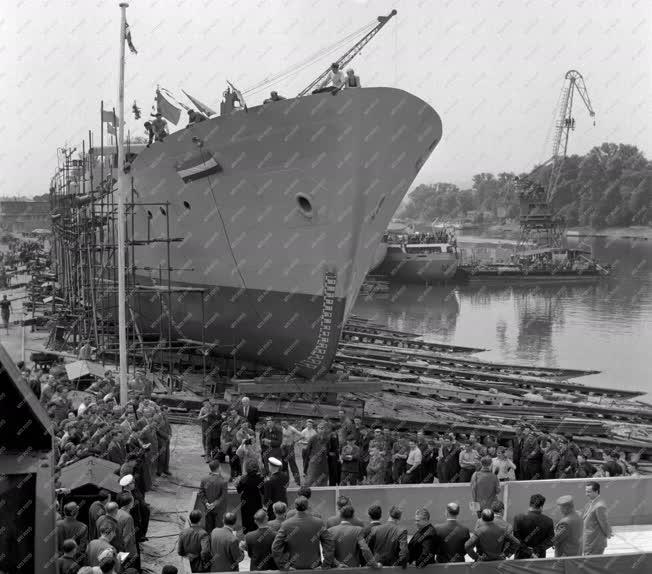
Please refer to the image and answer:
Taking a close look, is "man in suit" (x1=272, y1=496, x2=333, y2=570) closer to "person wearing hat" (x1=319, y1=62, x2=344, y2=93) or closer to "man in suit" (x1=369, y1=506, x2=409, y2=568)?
"man in suit" (x1=369, y1=506, x2=409, y2=568)

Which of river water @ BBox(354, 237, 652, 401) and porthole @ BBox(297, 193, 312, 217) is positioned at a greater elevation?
porthole @ BBox(297, 193, 312, 217)

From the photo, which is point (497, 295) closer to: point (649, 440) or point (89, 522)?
point (649, 440)

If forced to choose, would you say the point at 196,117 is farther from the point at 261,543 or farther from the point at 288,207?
the point at 261,543

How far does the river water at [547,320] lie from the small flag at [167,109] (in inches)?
683

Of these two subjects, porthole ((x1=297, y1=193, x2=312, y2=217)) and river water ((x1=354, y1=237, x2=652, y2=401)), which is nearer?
porthole ((x1=297, y1=193, x2=312, y2=217))

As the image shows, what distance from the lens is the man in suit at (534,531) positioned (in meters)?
6.76

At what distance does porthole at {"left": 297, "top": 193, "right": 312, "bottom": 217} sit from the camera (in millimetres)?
16312

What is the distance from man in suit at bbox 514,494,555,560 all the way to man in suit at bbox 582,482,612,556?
0.38m

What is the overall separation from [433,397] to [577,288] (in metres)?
45.9

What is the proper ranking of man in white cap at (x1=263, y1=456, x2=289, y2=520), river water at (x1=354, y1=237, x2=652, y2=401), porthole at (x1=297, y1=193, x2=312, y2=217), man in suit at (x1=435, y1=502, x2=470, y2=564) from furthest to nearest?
river water at (x1=354, y1=237, x2=652, y2=401) → porthole at (x1=297, y1=193, x2=312, y2=217) → man in white cap at (x1=263, y1=456, x2=289, y2=520) → man in suit at (x1=435, y1=502, x2=470, y2=564)

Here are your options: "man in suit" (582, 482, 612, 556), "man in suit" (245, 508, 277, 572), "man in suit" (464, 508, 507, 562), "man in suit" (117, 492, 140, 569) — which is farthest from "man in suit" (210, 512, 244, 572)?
"man in suit" (582, 482, 612, 556)

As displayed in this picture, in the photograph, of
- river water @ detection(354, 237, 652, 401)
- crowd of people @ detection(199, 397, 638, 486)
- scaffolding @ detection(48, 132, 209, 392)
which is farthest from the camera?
river water @ detection(354, 237, 652, 401)

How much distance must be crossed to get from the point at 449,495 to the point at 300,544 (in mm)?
3073

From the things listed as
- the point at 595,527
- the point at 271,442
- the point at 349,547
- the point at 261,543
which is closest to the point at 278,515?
the point at 261,543
